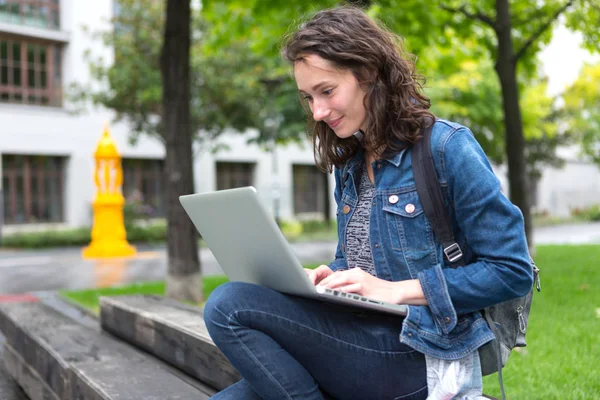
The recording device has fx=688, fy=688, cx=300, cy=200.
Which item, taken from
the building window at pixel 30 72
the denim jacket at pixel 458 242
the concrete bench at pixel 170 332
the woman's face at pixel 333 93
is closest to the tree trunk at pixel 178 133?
the concrete bench at pixel 170 332

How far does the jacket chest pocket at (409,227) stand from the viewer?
1.80 m

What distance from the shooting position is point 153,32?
19844mm

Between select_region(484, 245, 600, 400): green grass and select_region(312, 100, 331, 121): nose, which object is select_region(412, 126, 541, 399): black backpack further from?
select_region(484, 245, 600, 400): green grass

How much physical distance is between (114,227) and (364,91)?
49.0 ft

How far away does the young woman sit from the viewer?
5.61ft

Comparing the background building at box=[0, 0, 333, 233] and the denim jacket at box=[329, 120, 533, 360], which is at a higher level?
the background building at box=[0, 0, 333, 233]

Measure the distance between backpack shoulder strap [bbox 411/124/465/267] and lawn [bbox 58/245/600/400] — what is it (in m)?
1.38

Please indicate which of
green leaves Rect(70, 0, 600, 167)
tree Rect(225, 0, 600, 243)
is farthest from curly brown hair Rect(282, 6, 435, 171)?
green leaves Rect(70, 0, 600, 167)

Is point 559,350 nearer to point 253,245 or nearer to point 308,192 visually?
point 253,245

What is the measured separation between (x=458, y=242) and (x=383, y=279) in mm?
236

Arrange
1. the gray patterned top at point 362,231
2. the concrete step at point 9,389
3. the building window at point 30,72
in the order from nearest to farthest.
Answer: the gray patterned top at point 362,231 < the concrete step at point 9,389 < the building window at point 30,72

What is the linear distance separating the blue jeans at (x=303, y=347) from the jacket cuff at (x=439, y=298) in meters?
0.14


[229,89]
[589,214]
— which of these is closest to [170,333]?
[229,89]

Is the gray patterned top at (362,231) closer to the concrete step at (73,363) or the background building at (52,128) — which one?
the concrete step at (73,363)
